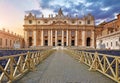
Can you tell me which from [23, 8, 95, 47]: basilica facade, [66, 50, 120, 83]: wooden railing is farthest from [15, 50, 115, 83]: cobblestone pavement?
[23, 8, 95, 47]: basilica facade

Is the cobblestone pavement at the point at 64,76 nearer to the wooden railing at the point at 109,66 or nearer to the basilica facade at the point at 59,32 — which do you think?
the wooden railing at the point at 109,66

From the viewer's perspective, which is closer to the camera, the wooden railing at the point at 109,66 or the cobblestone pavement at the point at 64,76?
the wooden railing at the point at 109,66

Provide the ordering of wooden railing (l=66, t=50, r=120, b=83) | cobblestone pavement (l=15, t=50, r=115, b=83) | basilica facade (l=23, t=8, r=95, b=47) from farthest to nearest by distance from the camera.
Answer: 1. basilica facade (l=23, t=8, r=95, b=47)
2. cobblestone pavement (l=15, t=50, r=115, b=83)
3. wooden railing (l=66, t=50, r=120, b=83)

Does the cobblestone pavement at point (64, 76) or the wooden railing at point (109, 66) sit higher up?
the wooden railing at point (109, 66)

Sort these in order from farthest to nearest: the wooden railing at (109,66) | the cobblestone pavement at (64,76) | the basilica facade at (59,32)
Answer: the basilica facade at (59,32) → the cobblestone pavement at (64,76) → the wooden railing at (109,66)

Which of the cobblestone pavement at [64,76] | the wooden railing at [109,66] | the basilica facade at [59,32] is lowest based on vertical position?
the cobblestone pavement at [64,76]

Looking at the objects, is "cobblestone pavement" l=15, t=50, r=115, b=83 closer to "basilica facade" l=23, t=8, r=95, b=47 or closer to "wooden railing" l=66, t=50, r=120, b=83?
"wooden railing" l=66, t=50, r=120, b=83

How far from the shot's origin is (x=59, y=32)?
11300 cm

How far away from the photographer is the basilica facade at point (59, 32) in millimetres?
112188

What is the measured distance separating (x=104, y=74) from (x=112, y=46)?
53.2 m

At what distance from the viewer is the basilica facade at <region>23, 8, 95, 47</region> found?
11219 cm

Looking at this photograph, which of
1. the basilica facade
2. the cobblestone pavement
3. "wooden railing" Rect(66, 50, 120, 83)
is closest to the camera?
"wooden railing" Rect(66, 50, 120, 83)

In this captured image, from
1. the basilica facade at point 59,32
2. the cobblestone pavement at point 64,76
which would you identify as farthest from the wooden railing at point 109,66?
the basilica facade at point 59,32

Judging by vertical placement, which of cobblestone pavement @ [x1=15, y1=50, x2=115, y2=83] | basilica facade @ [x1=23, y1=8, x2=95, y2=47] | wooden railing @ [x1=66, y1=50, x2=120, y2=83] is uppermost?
basilica facade @ [x1=23, y1=8, x2=95, y2=47]
